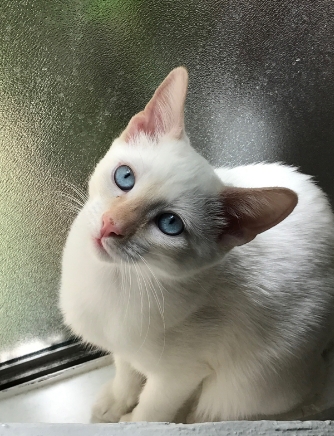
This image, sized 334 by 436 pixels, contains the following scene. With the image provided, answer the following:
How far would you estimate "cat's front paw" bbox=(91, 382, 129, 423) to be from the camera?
130 cm

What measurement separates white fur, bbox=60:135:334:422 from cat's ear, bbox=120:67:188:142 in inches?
1.4

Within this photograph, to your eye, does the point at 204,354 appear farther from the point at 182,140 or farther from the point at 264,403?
the point at 182,140

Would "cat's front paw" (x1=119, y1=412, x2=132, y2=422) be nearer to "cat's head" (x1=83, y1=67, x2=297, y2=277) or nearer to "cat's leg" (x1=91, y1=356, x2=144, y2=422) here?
"cat's leg" (x1=91, y1=356, x2=144, y2=422)

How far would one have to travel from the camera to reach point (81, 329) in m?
1.10

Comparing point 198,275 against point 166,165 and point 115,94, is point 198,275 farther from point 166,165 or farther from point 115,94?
point 115,94

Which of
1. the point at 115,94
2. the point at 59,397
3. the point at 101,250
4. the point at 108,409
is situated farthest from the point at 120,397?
the point at 115,94

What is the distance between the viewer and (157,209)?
82cm

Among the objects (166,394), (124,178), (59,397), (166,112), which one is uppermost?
(166,112)

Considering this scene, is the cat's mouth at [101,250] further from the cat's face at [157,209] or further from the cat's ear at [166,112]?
the cat's ear at [166,112]

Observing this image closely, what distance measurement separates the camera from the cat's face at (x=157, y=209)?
804 mm

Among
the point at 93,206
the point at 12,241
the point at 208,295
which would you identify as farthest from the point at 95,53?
the point at 208,295

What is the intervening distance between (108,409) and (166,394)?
302mm

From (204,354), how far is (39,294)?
0.67 meters

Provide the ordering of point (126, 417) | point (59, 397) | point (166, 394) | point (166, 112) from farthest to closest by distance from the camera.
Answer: point (59, 397)
point (126, 417)
point (166, 394)
point (166, 112)
